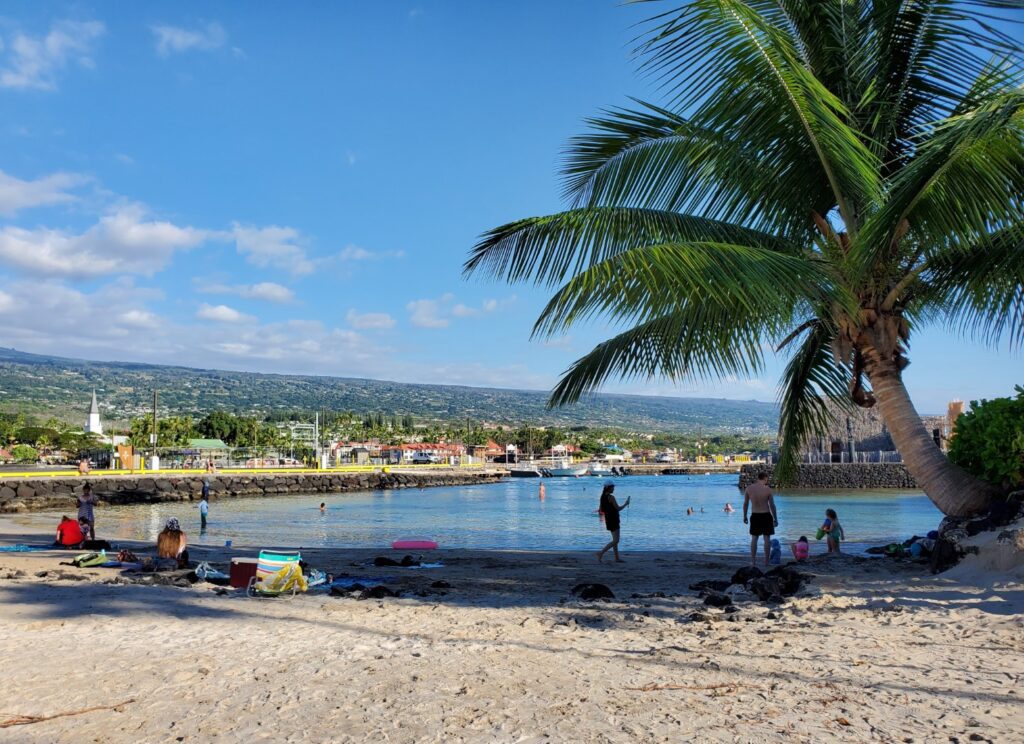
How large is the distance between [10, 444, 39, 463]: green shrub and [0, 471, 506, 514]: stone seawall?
4219cm

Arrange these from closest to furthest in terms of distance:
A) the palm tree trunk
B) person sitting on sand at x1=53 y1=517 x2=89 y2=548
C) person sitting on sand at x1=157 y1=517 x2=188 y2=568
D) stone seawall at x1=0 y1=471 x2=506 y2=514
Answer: the palm tree trunk, person sitting on sand at x1=157 y1=517 x2=188 y2=568, person sitting on sand at x1=53 y1=517 x2=89 y2=548, stone seawall at x1=0 y1=471 x2=506 y2=514

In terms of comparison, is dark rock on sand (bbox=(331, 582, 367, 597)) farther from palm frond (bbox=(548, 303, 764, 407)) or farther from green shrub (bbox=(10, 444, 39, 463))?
green shrub (bbox=(10, 444, 39, 463))

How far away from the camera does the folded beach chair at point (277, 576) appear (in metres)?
Result: 9.63

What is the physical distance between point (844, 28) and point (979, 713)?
677 centimetres

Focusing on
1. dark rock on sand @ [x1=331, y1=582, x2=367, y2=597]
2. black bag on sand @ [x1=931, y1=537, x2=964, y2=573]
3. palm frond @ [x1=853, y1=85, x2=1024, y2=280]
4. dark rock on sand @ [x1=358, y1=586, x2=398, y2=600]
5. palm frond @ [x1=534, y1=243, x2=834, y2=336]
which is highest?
palm frond @ [x1=853, y1=85, x2=1024, y2=280]

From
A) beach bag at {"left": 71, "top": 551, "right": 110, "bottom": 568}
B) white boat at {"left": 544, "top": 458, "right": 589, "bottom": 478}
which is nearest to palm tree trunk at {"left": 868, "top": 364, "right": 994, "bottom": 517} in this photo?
beach bag at {"left": 71, "top": 551, "right": 110, "bottom": 568}

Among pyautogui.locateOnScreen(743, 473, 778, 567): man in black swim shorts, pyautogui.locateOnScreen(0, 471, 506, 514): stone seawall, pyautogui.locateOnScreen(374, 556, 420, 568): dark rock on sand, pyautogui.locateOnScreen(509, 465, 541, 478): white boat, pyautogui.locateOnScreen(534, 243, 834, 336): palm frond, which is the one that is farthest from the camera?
pyautogui.locateOnScreen(509, 465, 541, 478): white boat

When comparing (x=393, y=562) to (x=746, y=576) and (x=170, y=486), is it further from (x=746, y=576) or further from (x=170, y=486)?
(x=170, y=486)

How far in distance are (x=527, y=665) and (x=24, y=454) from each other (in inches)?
3998

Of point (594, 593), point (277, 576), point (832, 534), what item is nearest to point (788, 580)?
point (594, 593)

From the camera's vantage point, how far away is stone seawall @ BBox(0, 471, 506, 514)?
41.5 metres

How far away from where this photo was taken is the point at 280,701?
478 cm

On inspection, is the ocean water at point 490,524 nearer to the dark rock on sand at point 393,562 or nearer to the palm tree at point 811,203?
the dark rock on sand at point 393,562

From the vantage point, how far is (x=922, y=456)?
8.79 metres
